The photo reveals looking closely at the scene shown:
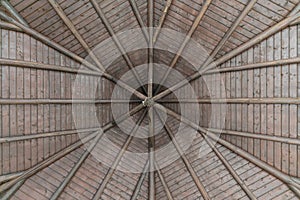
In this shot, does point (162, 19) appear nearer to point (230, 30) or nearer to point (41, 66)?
point (230, 30)

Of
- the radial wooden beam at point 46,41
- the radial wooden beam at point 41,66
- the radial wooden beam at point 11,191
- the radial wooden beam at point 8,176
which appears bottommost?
the radial wooden beam at point 11,191

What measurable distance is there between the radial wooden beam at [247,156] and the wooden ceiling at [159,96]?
40 millimetres

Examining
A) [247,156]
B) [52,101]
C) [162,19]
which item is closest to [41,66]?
[52,101]

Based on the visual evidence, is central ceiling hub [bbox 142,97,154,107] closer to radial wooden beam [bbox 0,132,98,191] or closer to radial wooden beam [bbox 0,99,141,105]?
radial wooden beam [bbox 0,99,141,105]

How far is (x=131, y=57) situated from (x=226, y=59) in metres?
3.98

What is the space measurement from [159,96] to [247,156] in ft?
14.0

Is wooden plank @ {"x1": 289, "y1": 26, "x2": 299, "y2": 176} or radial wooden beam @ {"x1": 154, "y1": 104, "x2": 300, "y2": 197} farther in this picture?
radial wooden beam @ {"x1": 154, "y1": 104, "x2": 300, "y2": 197}

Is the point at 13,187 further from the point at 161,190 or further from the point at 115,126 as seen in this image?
the point at 161,190

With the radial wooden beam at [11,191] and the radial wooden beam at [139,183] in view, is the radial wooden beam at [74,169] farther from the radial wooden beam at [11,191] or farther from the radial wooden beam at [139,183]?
the radial wooden beam at [139,183]

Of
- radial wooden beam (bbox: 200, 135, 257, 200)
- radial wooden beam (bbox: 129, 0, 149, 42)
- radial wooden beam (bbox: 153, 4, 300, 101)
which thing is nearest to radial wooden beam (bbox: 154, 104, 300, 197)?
radial wooden beam (bbox: 200, 135, 257, 200)

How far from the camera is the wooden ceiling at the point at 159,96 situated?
11.9 meters

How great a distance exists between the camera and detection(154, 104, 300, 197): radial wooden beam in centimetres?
1191

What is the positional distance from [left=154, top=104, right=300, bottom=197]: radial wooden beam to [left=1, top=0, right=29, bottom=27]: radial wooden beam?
6049 mm

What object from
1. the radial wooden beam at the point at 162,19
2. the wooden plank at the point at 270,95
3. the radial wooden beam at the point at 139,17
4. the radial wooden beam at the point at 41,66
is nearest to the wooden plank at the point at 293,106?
the wooden plank at the point at 270,95
